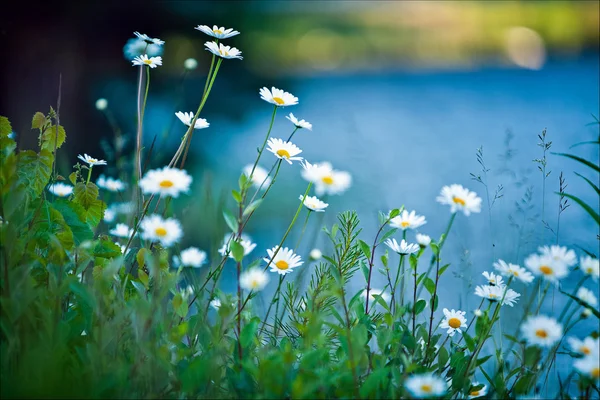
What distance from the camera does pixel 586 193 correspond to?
2930 mm

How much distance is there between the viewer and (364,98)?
696 centimetres

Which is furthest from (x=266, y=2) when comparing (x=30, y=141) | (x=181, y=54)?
(x=30, y=141)

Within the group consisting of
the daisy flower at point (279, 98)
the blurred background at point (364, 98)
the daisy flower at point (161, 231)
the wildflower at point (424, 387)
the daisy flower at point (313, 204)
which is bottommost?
the wildflower at point (424, 387)

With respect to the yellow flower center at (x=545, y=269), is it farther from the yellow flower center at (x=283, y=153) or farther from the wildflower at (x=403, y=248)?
the yellow flower center at (x=283, y=153)

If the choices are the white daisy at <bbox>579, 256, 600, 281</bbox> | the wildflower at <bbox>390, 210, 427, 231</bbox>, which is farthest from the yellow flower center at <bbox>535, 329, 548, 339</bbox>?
the wildflower at <bbox>390, 210, 427, 231</bbox>

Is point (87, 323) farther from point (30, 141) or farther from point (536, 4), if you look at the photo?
point (536, 4)

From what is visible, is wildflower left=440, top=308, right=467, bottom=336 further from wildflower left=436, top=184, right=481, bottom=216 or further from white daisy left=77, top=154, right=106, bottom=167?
white daisy left=77, top=154, right=106, bottom=167

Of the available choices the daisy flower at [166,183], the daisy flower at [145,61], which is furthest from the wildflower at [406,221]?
the daisy flower at [145,61]

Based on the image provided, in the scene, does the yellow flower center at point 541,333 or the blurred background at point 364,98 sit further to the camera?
the blurred background at point 364,98

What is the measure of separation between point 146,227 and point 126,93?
406cm

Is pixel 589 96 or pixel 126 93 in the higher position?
pixel 589 96

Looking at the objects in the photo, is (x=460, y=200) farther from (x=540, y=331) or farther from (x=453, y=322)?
(x=453, y=322)

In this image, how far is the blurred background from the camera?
1.93 meters

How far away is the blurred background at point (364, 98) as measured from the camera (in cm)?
193
